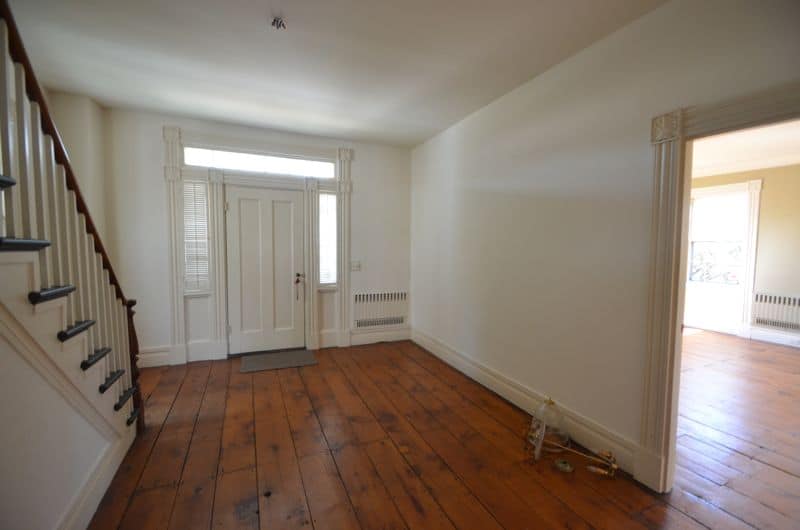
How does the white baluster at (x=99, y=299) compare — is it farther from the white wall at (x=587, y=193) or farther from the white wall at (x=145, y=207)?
the white wall at (x=587, y=193)

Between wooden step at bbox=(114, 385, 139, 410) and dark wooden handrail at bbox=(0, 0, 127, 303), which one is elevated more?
dark wooden handrail at bbox=(0, 0, 127, 303)

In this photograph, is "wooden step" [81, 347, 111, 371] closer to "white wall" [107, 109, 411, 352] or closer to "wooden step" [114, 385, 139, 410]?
"wooden step" [114, 385, 139, 410]

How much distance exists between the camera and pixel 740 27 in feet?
5.30

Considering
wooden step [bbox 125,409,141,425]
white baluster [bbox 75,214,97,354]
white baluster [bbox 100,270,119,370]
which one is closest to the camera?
white baluster [bbox 75,214,97,354]

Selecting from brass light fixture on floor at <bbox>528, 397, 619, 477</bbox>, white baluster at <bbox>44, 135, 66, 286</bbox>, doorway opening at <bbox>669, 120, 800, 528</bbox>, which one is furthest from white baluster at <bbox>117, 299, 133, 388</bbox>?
doorway opening at <bbox>669, 120, 800, 528</bbox>

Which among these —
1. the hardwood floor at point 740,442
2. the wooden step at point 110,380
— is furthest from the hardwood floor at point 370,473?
the wooden step at point 110,380

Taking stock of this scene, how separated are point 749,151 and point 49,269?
708cm

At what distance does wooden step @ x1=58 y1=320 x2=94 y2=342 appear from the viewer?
1548 mm

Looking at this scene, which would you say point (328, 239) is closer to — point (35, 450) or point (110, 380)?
point (110, 380)

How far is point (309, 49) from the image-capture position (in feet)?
7.86

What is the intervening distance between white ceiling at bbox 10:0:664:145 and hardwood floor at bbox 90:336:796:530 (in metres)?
2.73

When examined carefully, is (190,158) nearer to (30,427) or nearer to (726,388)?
(30,427)

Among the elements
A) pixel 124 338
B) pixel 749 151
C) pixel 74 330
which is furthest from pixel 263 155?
pixel 749 151

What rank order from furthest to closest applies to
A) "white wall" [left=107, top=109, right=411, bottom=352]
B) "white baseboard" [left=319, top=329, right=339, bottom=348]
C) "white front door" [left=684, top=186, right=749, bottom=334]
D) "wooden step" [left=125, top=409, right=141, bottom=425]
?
"white front door" [left=684, top=186, right=749, bottom=334]
"white baseboard" [left=319, top=329, right=339, bottom=348]
"white wall" [left=107, top=109, right=411, bottom=352]
"wooden step" [left=125, top=409, right=141, bottom=425]
